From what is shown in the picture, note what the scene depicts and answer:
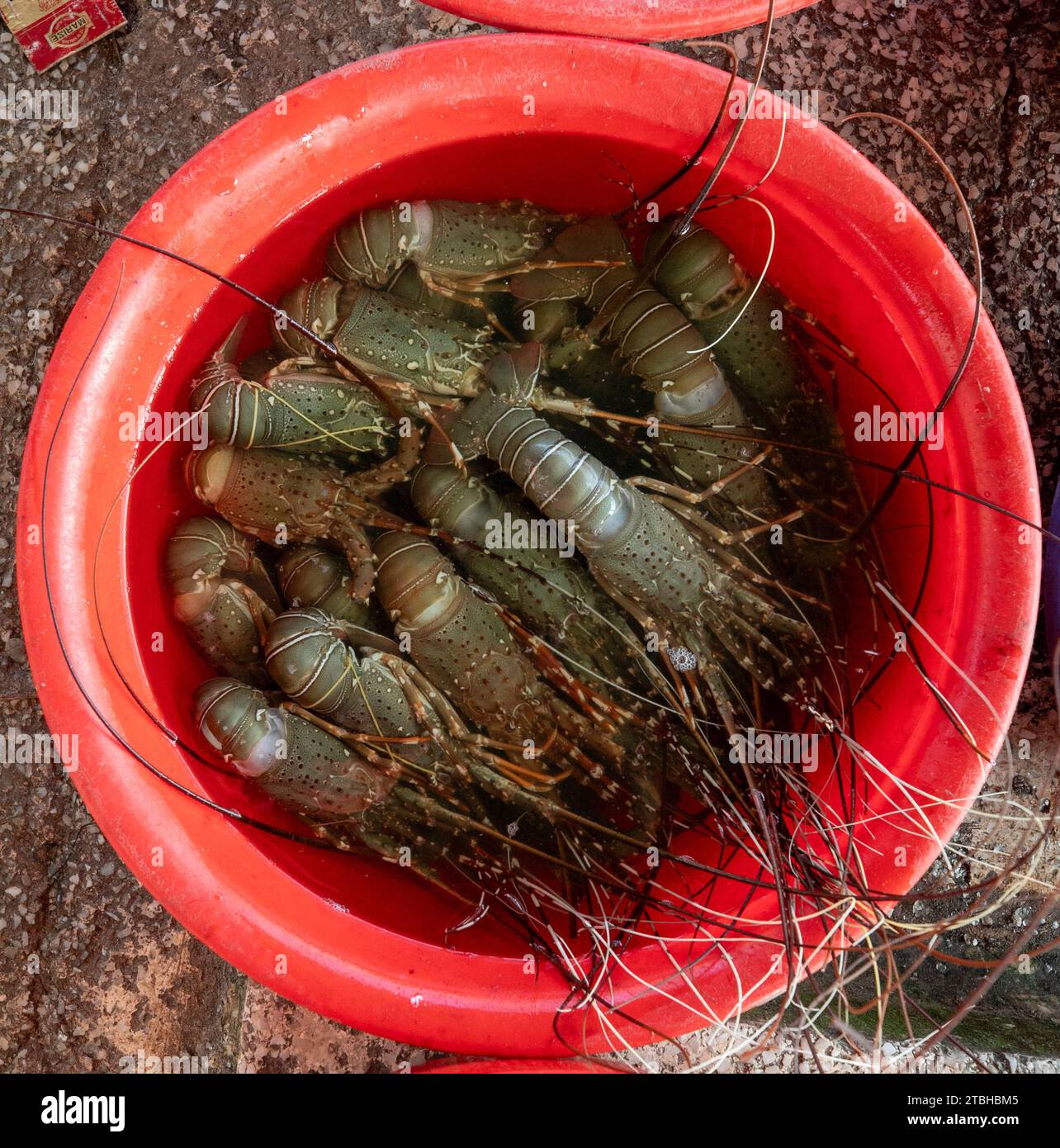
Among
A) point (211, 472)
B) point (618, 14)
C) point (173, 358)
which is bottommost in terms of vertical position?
point (211, 472)

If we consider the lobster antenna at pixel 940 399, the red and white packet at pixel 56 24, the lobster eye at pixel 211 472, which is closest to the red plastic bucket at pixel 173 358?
the lobster antenna at pixel 940 399

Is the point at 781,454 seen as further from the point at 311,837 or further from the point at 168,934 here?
the point at 168,934

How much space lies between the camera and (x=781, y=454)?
229cm

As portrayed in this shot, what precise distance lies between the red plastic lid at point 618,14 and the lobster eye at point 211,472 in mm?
1117

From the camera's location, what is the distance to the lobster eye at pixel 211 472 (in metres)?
2.23

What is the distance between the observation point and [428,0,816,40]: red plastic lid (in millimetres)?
1626

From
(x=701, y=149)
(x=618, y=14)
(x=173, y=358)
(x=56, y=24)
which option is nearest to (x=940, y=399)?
(x=701, y=149)

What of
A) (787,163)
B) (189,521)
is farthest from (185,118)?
(787,163)

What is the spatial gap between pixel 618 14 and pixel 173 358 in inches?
40.4

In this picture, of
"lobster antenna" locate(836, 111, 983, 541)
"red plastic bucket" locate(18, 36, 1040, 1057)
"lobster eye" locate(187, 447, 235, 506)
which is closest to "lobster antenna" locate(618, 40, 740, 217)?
"red plastic bucket" locate(18, 36, 1040, 1057)

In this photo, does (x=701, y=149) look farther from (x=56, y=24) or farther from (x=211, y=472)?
(x=56, y=24)

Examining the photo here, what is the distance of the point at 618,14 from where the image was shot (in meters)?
1.63
